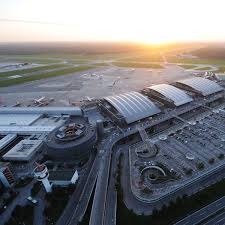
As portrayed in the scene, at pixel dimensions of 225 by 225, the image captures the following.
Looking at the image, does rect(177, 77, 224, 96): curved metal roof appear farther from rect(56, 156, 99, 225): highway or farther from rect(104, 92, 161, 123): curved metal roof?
rect(56, 156, 99, 225): highway

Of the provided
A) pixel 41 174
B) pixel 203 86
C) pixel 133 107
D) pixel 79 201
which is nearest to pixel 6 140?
pixel 41 174

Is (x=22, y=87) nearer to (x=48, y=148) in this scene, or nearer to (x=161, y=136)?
(x=48, y=148)

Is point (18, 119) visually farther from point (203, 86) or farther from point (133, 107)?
point (203, 86)

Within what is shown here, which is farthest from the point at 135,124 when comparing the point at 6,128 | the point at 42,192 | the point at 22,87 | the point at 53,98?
the point at 22,87

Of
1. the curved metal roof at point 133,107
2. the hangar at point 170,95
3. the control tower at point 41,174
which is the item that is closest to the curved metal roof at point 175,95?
the hangar at point 170,95

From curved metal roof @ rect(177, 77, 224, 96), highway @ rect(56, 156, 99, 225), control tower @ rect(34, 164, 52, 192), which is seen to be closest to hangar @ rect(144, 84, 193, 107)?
curved metal roof @ rect(177, 77, 224, 96)

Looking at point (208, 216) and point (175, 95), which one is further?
point (175, 95)

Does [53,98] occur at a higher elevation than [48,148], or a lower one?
lower
